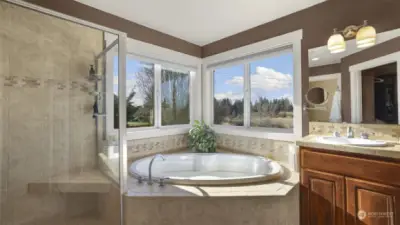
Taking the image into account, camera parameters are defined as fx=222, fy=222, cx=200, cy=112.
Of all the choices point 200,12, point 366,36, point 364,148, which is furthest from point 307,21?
point 364,148

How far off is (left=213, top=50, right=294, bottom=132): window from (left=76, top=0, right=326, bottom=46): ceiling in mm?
479

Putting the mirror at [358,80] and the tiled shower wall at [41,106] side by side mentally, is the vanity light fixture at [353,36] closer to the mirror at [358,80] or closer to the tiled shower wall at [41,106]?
the mirror at [358,80]

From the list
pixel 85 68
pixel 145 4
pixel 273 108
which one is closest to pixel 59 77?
pixel 85 68

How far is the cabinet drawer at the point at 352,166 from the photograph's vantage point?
1.50m

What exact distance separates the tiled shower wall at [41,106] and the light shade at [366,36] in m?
2.51

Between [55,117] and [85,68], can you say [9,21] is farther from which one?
[55,117]

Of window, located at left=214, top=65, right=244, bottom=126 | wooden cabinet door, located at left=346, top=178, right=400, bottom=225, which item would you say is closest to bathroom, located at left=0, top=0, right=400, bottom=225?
wooden cabinet door, located at left=346, top=178, right=400, bottom=225

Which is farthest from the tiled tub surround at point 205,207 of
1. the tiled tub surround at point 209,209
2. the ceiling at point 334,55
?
the ceiling at point 334,55

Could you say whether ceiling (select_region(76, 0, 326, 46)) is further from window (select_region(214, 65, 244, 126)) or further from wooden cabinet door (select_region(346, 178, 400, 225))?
wooden cabinet door (select_region(346, 178, 400, 225))

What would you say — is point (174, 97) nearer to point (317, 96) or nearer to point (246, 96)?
point (246, 96)

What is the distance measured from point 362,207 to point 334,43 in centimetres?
145

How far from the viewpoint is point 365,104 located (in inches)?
80.7

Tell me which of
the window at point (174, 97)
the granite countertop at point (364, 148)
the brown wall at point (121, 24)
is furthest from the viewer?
the window at point (174, 97)

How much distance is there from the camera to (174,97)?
340cm
